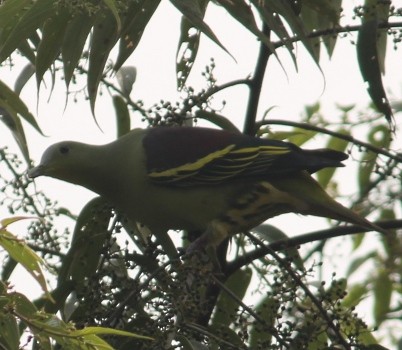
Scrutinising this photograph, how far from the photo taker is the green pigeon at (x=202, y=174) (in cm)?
397

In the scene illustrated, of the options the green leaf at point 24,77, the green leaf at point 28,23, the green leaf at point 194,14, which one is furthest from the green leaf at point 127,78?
the green leaf at point 194,14

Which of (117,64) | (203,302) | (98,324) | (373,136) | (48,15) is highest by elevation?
(373,136)

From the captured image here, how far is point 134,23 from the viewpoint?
10.4 feet

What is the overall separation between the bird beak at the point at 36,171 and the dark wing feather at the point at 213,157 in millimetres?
410

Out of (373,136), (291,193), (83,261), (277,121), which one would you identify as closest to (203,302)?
(83,261)

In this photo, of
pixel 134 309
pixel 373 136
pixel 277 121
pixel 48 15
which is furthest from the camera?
pixel 373 136

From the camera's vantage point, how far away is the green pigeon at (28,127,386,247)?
3969 mm

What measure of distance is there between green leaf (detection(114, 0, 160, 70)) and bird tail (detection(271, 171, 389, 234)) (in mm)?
1087

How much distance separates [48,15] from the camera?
286 centimetres

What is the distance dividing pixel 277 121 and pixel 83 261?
0.82 metres

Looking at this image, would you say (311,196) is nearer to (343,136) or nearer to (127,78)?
(343,136)

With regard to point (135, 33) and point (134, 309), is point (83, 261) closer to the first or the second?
point (134, 309)

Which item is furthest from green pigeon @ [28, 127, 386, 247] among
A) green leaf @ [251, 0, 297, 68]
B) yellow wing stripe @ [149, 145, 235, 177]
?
green leaf @ [251, 0, 297, 68]

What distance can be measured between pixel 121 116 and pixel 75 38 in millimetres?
983
